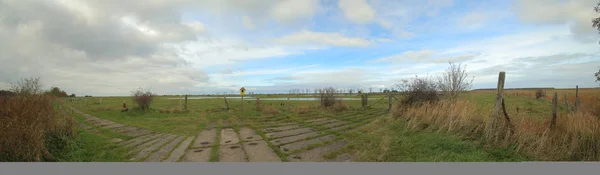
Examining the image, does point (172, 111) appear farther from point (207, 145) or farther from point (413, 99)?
point (413, 99)

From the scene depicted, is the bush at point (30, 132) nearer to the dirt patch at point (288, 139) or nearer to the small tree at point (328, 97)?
the dirt patch at point (288, 139)

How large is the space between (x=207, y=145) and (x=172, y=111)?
12.1 meters

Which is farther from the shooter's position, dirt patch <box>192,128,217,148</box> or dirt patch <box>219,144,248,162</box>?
dirt patch <box>192,128,217,148</box>

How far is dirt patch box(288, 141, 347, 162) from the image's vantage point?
5.43 metres

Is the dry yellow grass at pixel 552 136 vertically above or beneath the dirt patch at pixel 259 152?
above

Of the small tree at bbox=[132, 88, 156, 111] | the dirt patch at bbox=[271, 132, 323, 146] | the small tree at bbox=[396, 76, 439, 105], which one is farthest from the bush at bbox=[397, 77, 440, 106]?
the small tree at bbox=[132, 88, 156, 111]

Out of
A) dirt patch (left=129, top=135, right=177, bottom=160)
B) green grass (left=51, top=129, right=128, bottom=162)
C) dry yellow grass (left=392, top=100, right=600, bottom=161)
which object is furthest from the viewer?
dirt patch (left=129, top=135, right=177, bottom=160)

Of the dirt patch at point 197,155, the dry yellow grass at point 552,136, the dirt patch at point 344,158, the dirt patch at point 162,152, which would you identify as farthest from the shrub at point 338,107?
the dirt patch at point 197,155

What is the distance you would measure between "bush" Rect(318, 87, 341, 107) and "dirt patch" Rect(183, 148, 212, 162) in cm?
1364

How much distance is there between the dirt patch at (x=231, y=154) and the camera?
215 inches

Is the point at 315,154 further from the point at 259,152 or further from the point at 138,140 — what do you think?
the point at 138,140

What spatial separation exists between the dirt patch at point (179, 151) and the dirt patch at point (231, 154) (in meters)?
0.83

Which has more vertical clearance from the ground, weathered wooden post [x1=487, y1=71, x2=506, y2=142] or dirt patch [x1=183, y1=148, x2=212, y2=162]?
weathered wooden post [x1=487, y1=71, x2=506, y2=142]

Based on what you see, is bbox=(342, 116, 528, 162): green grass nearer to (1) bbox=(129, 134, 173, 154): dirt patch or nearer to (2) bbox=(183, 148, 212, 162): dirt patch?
(2) bbox=(183, 148, 212, 162): dirt patch
